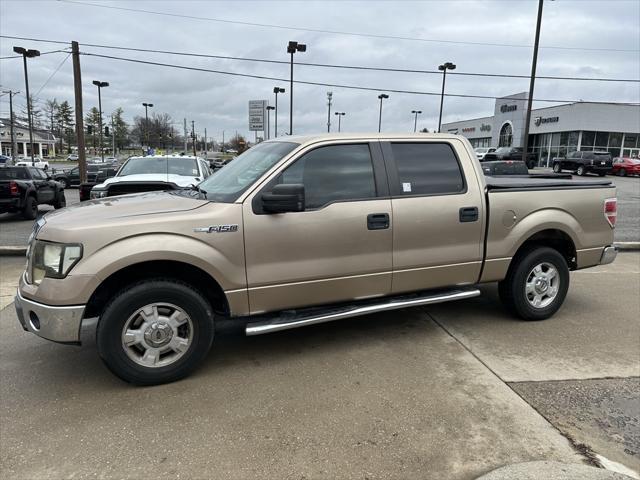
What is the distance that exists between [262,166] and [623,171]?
38.2 metres

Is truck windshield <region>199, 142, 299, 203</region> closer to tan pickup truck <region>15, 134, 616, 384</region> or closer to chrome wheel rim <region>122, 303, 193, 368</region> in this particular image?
tan pickup truck <region>15, 134, 616, 384</region>

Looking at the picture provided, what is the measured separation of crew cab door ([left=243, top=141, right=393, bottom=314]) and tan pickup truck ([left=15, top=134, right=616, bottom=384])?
0.01 m

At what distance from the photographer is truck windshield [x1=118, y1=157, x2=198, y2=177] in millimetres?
9812

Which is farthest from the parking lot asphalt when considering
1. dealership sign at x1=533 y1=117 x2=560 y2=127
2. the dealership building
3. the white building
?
the white building

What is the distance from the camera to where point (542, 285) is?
513 centimetres

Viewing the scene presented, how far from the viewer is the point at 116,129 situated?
316 feet

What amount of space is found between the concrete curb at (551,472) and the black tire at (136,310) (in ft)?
7.03

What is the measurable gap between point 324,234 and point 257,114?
15.0 metres

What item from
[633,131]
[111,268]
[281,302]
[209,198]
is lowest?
[281,302]

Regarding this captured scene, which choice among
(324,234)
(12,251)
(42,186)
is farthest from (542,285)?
(42,186)

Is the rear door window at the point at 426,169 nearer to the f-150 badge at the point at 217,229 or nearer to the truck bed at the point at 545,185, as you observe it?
the truck bed at the point at 545,185

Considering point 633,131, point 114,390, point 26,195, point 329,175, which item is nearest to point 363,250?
point 329,175

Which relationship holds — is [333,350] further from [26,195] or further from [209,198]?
[26,195]

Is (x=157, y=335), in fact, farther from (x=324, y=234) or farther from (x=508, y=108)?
(x=508, y=108)
